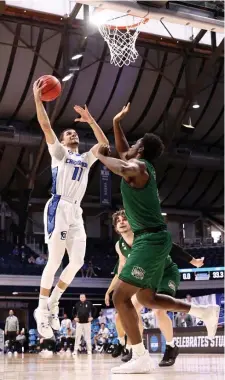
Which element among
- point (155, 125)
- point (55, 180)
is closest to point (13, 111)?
point (155, 125)

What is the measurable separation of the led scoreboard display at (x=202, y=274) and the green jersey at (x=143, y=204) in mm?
23548

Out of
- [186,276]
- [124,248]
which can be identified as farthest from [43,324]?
[186,276]

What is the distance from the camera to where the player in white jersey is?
6.93m

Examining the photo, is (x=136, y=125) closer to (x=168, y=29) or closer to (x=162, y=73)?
(x=162, y=73)

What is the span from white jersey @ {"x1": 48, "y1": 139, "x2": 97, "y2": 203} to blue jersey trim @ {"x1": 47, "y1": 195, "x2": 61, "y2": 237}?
0.30ft

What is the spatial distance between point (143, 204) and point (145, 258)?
21.0 inches

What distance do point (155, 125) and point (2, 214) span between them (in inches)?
399

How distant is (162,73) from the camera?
26.3m

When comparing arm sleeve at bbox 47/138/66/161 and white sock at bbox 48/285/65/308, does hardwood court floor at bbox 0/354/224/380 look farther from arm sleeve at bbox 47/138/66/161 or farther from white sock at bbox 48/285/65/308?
arm sleeve at bbox 47/138/66/161

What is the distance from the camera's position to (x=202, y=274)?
28.8m

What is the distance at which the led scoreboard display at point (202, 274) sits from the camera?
28.5m

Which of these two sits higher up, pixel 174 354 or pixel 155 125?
pixel 155 125

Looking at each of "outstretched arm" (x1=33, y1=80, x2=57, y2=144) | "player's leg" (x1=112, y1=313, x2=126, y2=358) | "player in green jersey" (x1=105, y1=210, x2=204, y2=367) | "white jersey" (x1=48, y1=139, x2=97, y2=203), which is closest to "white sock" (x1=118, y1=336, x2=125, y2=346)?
"player's leg" (x1=112, y1=313, x2=126, y2=358)

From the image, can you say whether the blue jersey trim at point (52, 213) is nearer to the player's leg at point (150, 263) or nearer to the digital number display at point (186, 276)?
the player's leg at point (150, 263)
